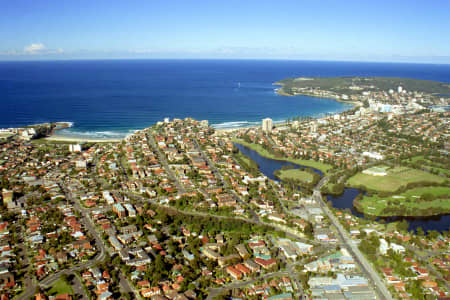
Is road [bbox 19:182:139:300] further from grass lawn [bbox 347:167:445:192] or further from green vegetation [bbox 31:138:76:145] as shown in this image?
grass lawn [bbox 347:167:445:192]

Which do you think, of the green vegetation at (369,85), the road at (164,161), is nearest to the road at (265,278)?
the road at (164,161)

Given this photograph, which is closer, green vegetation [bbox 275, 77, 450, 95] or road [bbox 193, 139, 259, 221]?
road [bbox 193, 139, 259, 221]

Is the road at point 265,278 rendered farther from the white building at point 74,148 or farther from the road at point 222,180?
the white building at point 74,148

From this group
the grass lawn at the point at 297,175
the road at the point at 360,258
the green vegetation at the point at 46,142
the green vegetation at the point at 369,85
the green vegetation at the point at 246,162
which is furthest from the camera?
the green vegetation at the point at 369,85

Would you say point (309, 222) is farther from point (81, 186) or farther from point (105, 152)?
point (105, 152)

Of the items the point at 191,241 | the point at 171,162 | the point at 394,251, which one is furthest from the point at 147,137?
the point at 394,251

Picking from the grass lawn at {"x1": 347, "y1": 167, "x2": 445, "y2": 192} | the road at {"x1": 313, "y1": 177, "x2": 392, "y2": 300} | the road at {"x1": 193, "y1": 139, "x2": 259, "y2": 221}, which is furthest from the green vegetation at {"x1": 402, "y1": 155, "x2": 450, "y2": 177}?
the road at {"x1": 193, "y1": 139, "x2": 259, "y2": 221}

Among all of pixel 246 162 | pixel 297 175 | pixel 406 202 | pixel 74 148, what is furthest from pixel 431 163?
pixel 74 148

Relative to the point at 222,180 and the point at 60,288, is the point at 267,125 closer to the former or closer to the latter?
the point at 222,180
